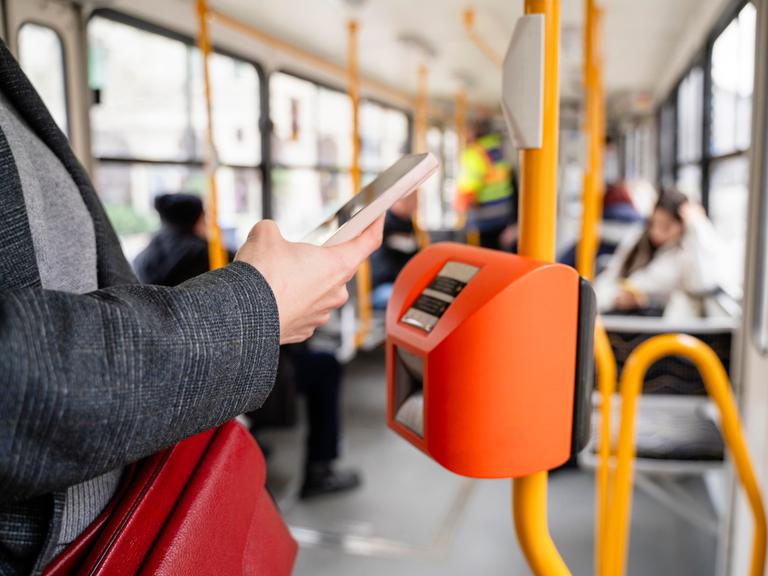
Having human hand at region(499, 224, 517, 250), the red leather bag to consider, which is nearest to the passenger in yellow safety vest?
human hand at region(499, 224, 517, 250)

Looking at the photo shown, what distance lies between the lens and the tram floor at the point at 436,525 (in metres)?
2.71

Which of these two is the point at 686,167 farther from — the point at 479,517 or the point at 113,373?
the point at 113,373

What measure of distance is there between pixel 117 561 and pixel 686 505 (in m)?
3.13

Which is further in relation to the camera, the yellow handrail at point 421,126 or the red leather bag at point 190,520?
the yellow handrail at point 421,126

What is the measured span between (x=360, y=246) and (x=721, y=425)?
3.72 ft

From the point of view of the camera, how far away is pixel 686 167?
5492 millimetres

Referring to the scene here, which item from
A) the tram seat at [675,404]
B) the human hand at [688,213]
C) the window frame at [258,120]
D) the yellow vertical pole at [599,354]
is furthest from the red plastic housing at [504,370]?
the human hand at [688,213]

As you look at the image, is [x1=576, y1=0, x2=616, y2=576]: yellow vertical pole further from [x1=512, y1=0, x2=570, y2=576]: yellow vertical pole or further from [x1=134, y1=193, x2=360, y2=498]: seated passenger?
[x1=134, y1=193, x2=360, y2=498]: seated passenger

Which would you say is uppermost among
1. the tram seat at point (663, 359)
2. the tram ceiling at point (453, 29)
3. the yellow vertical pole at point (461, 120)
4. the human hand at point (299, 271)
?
the tram ceiling at point (453, 29)

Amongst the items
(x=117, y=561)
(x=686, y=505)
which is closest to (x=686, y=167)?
(x=686, y=505)

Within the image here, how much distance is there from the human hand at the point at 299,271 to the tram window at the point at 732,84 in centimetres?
264

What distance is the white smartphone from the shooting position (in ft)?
2.40

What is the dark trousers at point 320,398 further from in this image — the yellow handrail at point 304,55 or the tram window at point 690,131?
the tram window at point 690,131

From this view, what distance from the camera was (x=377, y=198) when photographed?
2.41ft
